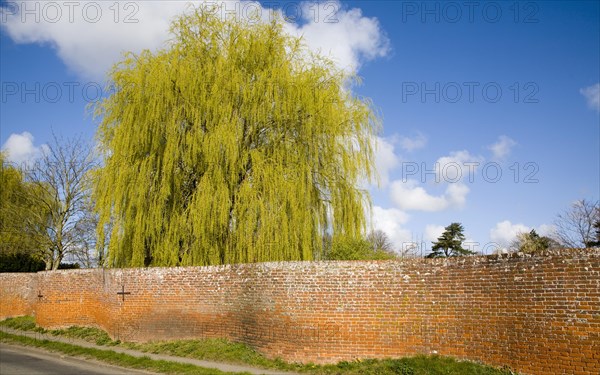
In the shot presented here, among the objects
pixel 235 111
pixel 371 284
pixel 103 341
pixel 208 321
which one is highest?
pixel 235 111

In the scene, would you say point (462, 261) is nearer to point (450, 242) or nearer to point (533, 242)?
point (533, 242)

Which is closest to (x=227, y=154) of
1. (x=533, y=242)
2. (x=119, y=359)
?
(x=119, y=359)

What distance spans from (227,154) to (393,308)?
29.6 feet

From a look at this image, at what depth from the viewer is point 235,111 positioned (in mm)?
17969

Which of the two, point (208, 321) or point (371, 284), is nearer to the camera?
point (371, 284)

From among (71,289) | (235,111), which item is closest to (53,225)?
(71,289)

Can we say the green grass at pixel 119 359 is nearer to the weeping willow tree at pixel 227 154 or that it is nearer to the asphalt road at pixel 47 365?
the asphalt road at pixel 47 365

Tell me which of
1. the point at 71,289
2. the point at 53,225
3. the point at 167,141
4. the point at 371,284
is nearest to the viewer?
the point at 371,284

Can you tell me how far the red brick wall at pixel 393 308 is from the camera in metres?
8.06

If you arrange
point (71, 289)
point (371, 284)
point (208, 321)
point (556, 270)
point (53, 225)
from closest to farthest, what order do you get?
point (556, 270)
point (371, 284)
point (208, 321)
point (71, 289)
point (53, 225)

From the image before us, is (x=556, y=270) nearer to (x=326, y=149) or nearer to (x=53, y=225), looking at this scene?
(x=326, y=149)

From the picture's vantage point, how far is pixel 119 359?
12.5 metres

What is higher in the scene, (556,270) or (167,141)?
(167,141)

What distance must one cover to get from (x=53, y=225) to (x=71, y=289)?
1708 centimetres
